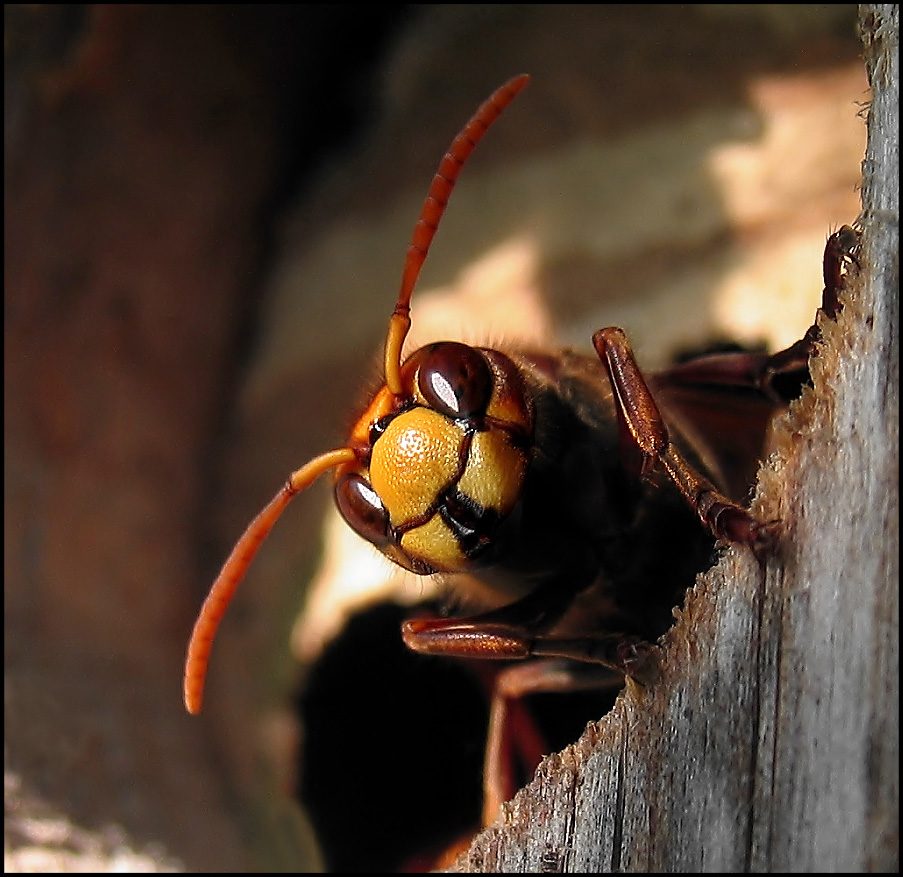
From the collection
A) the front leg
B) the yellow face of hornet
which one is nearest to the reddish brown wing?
the front leg

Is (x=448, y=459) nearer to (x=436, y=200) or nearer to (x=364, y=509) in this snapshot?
(x=364, y=509)

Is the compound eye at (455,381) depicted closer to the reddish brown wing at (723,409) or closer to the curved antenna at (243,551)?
the curved antenna at (243,551)

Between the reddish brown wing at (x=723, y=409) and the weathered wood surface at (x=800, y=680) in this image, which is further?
the reddish brown wing at (x=723, y=409)

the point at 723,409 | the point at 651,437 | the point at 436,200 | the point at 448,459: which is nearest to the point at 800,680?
the point at 651,437

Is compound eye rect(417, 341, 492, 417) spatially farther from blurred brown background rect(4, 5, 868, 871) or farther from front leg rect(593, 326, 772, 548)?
blurred brown background rect(4, 5, 868, 871)

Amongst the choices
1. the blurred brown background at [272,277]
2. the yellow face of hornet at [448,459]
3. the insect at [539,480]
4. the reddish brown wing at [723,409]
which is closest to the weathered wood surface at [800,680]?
the insect at [539,480]

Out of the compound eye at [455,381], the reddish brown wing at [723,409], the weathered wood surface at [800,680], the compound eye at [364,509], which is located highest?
the reddish brown wing at [723,409]
